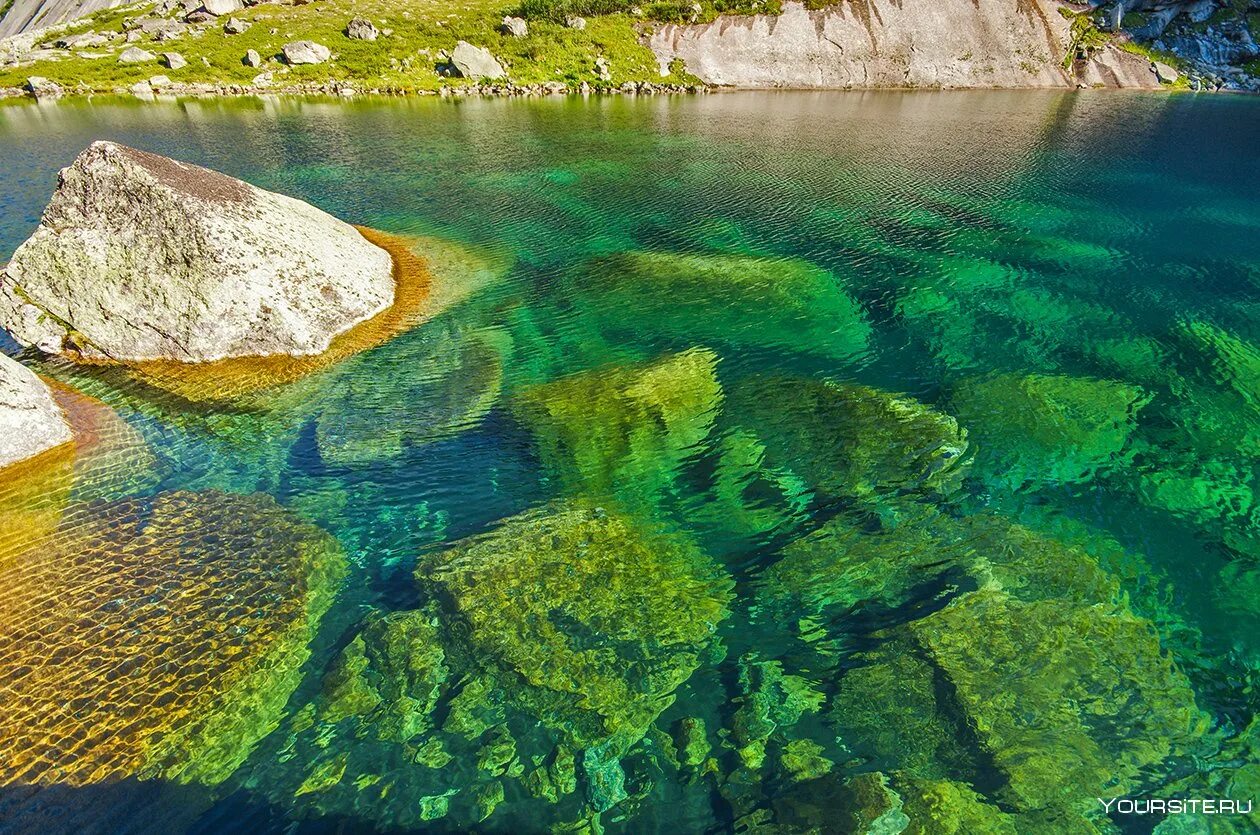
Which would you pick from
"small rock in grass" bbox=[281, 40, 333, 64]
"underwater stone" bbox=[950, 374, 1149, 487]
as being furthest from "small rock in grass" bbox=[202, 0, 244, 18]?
"underwater stone" bbox=[950, 374, 1149, 487]

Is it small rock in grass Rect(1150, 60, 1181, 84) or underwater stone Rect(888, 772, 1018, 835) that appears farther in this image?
small rock in grass Rect(1150, 60, 1181, 84)

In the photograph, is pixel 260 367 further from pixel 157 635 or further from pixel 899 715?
pixel 899 715

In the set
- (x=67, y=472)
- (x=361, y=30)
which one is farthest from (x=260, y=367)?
(x=361, y=30)

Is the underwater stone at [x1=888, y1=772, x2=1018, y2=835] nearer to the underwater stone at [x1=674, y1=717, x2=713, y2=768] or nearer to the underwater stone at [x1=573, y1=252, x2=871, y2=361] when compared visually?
the underwater stone at [x1=674, y1=717, x2=713, y2=768]

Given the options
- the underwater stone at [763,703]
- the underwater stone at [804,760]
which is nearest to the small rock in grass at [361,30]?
the underwater stone at [763,703]

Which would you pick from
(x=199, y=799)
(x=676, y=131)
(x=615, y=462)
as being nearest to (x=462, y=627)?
(x=199, y=799)

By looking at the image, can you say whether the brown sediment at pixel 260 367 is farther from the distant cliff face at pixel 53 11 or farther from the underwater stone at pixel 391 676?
the distant cliff face at pixel 53 11
